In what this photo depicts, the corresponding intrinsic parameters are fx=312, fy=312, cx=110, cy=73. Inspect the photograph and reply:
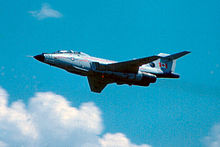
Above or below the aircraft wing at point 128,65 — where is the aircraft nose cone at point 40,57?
below

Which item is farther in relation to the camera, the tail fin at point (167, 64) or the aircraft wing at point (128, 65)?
the tail fin at point (167, 64)

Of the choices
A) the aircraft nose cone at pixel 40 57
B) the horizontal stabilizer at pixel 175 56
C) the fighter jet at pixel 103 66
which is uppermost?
the horizontal stabilizer at pixel 175 56

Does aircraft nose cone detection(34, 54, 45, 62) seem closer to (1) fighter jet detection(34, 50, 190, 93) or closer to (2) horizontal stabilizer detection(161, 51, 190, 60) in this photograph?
(1) fighter jet detection(34, 50, 190, 93)

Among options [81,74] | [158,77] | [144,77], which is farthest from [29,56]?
[158,77]

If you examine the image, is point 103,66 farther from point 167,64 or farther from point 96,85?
point 167,64

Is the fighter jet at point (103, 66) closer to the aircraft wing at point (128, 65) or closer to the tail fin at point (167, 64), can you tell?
the aircraft wing at point (128, 65)

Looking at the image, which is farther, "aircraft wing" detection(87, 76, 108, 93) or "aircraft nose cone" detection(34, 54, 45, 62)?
"aircraft wing" detection(87, 76, 108, 93)

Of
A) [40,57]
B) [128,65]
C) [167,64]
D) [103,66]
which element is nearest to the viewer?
[40,57]

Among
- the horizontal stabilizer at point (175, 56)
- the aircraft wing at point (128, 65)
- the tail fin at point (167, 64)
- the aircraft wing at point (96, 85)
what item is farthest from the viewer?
the aircraft wing at point (96, 85)

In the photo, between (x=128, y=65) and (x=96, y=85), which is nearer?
(x=128, y=65)

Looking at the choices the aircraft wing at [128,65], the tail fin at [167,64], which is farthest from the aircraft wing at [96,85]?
the tail fin at [167,64]

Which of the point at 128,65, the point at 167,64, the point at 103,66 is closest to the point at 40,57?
the point at 103,66

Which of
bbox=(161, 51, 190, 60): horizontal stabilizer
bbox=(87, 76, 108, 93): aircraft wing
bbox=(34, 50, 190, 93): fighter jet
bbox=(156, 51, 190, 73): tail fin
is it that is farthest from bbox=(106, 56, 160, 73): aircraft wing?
bbox=(87, 76, 108, 93): aircraft wing

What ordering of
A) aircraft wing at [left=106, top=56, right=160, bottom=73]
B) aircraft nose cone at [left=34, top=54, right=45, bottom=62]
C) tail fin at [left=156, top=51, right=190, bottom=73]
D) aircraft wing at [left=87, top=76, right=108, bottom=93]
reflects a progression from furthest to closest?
aircraft wing at [left=87, top=76, right=108, bottom=93] < tail fin at [left=156, top=51, right=190, bottom=73] < aircraft wing at [left=106, top=56, right=160, bottom=73] < aircraft nose cone at [left=34, top=54, right=45, bottom=62]
